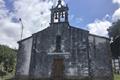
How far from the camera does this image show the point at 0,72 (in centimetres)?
3709

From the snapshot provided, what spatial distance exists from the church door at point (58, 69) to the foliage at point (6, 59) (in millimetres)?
18468

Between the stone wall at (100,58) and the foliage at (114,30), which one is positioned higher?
the foliage at (114,30)

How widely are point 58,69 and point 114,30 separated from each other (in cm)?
2631

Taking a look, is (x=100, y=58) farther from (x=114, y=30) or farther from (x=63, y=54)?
(x=114, y=30)

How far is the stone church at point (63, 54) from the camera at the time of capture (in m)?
22.8

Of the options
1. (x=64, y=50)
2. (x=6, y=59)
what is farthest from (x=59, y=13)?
(x=6, y=59)

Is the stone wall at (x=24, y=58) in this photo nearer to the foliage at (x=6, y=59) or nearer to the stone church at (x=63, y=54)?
the stone church at (x=63, y=54)

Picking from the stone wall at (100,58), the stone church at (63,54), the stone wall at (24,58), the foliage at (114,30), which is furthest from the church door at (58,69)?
the foliage at (114,30)

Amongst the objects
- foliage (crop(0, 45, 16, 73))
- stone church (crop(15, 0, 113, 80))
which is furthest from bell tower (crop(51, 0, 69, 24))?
foliage (crop(0, 45, 16, 73))

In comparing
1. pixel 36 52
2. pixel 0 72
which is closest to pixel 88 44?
pixel 36 52

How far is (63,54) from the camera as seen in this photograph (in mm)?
23875

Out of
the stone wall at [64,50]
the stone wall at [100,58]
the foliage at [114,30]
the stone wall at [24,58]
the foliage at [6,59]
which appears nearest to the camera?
the stone wall at [100,58]

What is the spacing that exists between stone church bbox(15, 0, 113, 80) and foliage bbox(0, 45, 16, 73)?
14.3 m

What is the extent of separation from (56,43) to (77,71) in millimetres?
4675
